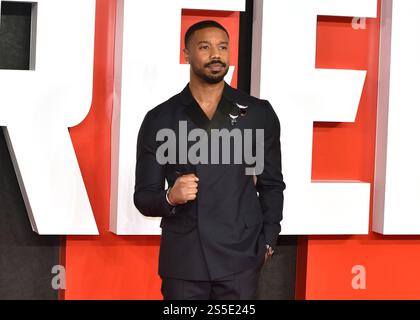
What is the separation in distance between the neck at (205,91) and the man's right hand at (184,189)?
297 millimetres

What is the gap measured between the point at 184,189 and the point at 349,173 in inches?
55.7

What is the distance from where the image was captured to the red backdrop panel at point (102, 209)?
3.60 meters

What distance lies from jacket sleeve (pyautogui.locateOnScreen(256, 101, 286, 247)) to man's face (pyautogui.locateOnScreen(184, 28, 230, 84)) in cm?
24

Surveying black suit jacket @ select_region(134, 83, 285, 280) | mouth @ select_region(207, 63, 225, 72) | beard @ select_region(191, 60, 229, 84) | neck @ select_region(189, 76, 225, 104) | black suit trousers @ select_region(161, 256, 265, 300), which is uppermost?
mouth @ select_region(207, 63, 225, 72)

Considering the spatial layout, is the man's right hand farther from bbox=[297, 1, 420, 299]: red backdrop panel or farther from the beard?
bbox=[297, 1, 420, 299]: red backdrop panel

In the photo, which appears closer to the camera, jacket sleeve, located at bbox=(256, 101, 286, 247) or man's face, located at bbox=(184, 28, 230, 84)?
man's face, located at bbox=(184, 28, 230, 84)

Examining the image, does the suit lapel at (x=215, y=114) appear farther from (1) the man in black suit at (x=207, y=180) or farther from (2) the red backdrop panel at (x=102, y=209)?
(2) the red backdrop panel at (x=102, y=209)

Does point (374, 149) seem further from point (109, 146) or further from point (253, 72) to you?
point (109, 146)

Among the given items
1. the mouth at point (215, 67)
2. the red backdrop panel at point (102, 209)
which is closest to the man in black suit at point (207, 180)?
the mouth at point (215, 67)

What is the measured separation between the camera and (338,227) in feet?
12.5

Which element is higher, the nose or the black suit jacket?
the nose

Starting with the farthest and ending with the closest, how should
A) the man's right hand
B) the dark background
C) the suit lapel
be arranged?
the dark background → the suit lapel → the man's right hand

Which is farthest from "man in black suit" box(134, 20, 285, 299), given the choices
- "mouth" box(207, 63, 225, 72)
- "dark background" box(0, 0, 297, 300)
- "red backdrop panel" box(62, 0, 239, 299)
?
"dark background" box(0, 0, 297, 300)

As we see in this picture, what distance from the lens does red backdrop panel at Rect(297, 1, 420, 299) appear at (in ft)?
12.6
